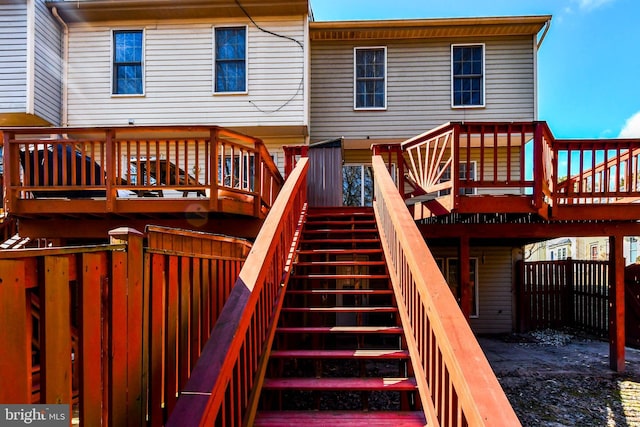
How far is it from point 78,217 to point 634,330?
1108cm

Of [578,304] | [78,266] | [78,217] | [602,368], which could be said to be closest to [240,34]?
[78,217]

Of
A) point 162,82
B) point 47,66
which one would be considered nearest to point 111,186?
point 162,82

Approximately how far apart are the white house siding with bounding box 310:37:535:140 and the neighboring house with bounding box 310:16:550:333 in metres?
0.02

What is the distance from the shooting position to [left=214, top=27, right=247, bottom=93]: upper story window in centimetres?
877

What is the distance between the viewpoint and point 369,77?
30.5 feet

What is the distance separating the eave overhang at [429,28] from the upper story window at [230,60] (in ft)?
6.01

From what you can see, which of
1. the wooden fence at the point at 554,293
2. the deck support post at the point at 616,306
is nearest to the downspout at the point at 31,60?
the deck support post at the point at 616,306

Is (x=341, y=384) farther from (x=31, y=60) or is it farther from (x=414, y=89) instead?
(x=31, y=60)

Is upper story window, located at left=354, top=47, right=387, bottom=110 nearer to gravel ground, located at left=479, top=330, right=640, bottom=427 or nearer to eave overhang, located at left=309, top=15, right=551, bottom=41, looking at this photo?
eave overhang, located at left=309, top=15, right=551, bottom=41

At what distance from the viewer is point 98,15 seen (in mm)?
8664

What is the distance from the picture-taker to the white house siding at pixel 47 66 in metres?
8.03

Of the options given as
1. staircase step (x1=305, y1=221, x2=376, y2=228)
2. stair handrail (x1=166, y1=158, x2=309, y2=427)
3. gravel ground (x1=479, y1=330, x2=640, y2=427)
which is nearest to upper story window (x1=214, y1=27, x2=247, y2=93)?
staircase step (x1=305, y1=221, x2=376, y2=228)

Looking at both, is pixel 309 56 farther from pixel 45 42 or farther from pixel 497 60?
pixel 45 42

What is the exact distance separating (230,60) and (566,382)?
9.34 m
